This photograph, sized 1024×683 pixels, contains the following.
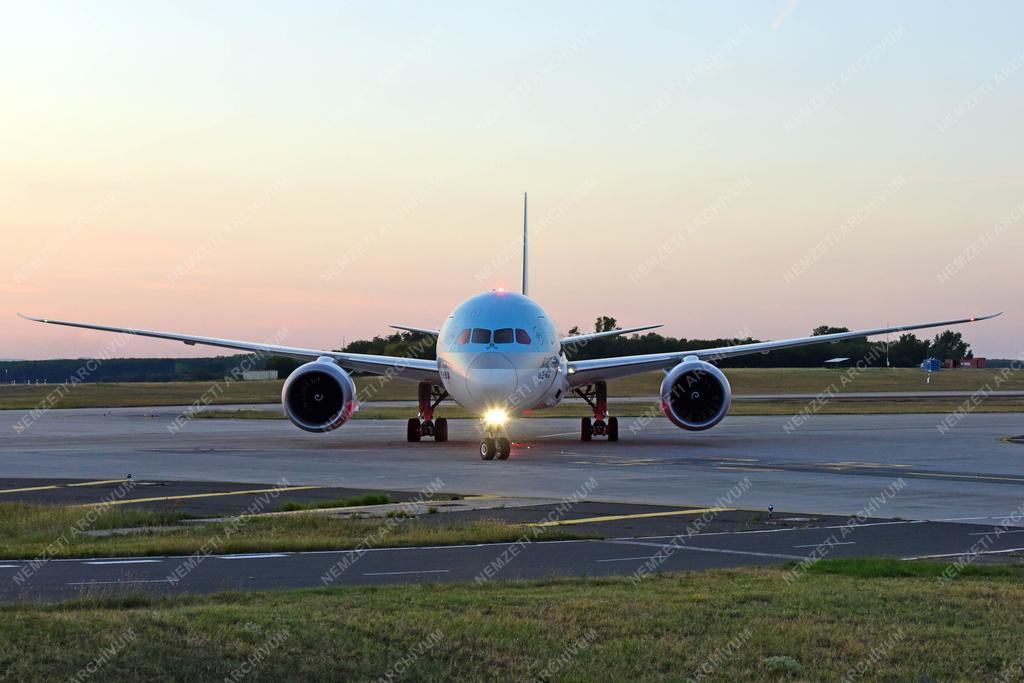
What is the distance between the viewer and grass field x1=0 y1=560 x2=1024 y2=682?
925 centimetres

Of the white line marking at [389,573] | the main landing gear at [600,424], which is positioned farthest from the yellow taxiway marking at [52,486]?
the main landing gear at [600,424]

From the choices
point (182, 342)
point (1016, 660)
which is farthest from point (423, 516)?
point (182, 342)

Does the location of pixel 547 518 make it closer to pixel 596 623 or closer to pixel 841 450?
pixel 596 623

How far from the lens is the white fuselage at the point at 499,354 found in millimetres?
33562

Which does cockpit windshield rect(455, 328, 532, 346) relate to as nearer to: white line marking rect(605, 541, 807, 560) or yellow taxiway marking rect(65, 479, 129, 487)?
yellow taxiway marking rect(65, 479, 129, 487)

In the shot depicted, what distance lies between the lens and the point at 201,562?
14438mm

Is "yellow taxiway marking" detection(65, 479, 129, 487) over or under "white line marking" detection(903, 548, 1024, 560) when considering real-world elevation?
over

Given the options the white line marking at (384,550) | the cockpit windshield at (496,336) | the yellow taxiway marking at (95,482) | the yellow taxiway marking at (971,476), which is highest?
the cockpit windshield at (496,336)

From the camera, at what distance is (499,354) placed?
33.6m

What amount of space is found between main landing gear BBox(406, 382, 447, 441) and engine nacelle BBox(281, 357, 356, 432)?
301cm

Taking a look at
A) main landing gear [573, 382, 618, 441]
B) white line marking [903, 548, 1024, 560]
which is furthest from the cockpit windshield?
white line marking [903, 548, 1024, 560]

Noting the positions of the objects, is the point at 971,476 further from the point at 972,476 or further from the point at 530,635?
the point at 530,635

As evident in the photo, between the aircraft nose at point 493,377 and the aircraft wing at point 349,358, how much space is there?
3803 mm

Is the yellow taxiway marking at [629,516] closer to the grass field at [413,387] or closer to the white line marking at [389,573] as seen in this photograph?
the white line marking at [389,573]
